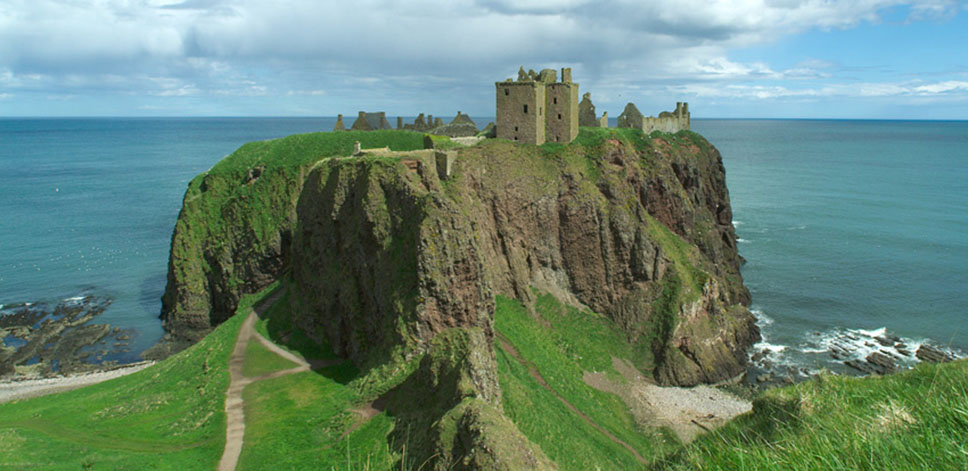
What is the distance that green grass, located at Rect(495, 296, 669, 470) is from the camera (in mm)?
30469

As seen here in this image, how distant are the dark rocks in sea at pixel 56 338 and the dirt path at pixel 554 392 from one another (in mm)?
35882

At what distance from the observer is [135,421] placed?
104ft

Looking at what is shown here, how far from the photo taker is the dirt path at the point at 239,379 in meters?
27.4

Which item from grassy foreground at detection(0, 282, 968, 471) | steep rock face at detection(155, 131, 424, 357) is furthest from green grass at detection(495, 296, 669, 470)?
steep rock face at detection(155, 131, 424, 357)

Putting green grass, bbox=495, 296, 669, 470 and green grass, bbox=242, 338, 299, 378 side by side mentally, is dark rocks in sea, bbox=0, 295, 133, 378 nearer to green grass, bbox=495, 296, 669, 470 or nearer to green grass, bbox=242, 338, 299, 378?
green grass, bbox=242, 338, 299, 378

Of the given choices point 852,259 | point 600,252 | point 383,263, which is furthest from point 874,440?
point 852,259

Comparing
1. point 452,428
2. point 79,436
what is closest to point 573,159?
point 452,428

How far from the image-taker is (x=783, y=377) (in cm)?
5006

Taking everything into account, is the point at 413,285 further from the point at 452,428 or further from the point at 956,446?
the point at 956,446

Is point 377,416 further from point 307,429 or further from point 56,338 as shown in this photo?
point 56,338

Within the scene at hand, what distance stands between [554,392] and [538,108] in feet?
84.7

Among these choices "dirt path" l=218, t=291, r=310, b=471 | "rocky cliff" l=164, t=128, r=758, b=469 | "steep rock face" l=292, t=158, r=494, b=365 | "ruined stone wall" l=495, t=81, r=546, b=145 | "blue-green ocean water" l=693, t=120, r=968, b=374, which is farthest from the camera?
"blue-green ocean water" l=693, t=120, r=968, b=374

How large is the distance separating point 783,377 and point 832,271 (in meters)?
32.7

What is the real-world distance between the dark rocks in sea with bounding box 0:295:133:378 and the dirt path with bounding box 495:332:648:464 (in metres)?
35.9
